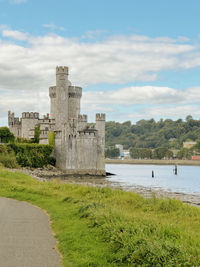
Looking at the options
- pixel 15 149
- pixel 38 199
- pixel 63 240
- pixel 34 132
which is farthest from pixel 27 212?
pixel 34 132

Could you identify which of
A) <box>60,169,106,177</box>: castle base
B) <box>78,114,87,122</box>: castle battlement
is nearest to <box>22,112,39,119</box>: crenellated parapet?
<box>78,114,87,122</box>: castle battlement

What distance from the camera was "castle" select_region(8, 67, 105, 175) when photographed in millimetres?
56438

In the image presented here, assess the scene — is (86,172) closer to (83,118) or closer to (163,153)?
(83,118)

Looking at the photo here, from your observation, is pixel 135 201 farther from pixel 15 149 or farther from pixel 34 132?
pixel 34 132

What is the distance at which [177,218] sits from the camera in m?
13.8

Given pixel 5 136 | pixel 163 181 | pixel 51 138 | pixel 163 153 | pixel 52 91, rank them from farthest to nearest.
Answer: pixel 163 153 < pixel 52 91 < pixel 163 181 < pixel 51 138 < pixel 5 136

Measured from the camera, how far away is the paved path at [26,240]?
8.06m

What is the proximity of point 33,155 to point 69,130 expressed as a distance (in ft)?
19.5

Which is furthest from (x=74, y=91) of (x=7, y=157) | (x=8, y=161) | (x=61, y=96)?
(x=8, y=161)

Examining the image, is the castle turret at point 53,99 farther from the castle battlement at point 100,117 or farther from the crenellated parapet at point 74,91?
the castle battlement at point 100,117

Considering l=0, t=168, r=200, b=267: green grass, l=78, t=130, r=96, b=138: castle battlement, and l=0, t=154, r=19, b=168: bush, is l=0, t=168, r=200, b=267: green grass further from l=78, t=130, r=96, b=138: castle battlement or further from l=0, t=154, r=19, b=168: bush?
l=78, t=130, r=96, b=138: castle battlement

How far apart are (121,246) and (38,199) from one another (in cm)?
1035

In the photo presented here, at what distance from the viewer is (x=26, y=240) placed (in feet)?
32.4

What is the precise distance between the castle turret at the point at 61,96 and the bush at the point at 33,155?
6729 mm
